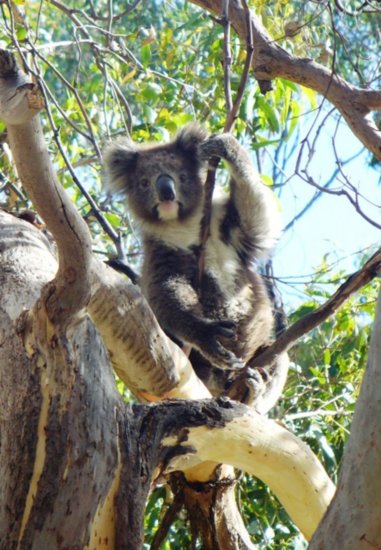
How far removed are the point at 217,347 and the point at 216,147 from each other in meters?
0.87

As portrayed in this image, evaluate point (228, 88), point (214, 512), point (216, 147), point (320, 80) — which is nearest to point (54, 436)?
point (214, 512)

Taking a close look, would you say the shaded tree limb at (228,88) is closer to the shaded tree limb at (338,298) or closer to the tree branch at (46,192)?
the shaded tree limb at (338,298)

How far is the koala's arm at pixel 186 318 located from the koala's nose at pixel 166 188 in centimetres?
38

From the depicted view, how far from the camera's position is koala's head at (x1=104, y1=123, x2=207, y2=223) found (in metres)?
4.59

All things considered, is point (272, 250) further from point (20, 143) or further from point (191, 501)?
point (20, 143)

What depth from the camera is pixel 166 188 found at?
14.8 ft

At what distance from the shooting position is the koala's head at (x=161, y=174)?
4.59 m

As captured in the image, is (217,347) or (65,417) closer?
(65,417)

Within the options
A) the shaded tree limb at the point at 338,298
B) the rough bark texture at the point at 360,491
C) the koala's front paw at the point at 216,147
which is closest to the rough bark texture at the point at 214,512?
the shaded tree limb at the point at 338,298

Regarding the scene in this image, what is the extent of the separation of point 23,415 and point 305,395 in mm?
2808

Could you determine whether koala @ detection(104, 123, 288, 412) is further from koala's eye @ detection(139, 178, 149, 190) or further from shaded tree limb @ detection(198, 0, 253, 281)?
shaded tree limb @ detection(198, 0, 253, 281)

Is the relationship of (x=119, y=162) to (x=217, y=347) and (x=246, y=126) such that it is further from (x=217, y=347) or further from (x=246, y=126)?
(x=217, y=347)

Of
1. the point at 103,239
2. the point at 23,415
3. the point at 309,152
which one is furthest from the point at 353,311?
the point at 23,415

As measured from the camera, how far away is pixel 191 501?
3.01 meters
